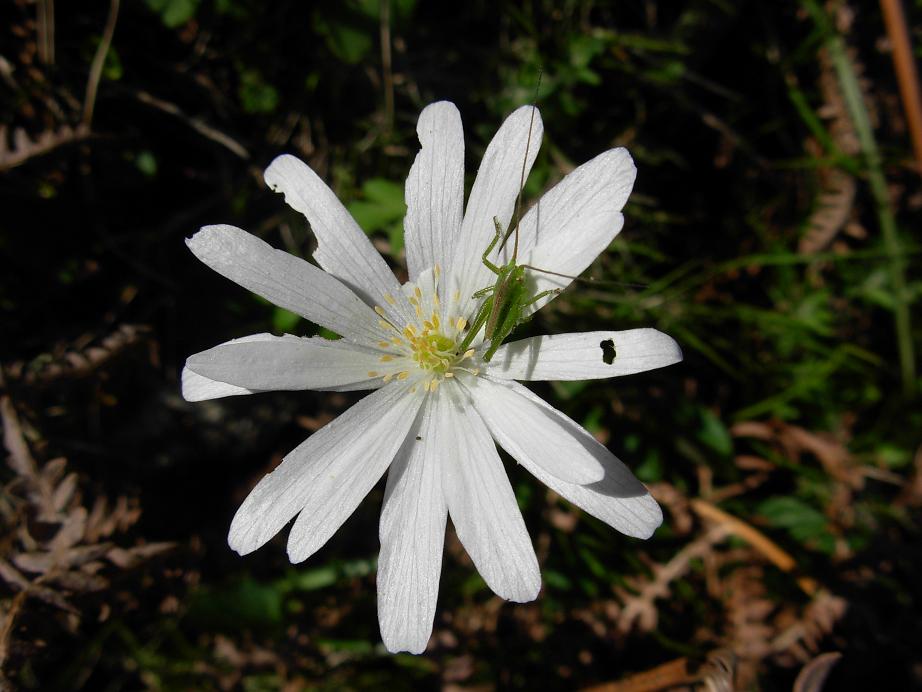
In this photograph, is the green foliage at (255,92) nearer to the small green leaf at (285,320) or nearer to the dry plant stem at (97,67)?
the dry plant stem at (97,67)

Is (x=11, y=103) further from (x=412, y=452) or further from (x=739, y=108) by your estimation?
(x=739, y=108)

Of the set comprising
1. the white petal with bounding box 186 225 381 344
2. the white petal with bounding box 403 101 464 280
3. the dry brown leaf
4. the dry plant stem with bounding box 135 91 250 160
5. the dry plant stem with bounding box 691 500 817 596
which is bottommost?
the dry brown leaf

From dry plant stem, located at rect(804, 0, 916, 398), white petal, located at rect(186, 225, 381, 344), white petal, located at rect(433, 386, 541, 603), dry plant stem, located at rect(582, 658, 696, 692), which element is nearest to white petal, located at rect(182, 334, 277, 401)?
white petal, located at rect(186, 225, 381, 344)

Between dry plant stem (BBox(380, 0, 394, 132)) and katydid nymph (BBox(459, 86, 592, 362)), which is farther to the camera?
dry plant stem (BBox(380, 0, 394, 132))

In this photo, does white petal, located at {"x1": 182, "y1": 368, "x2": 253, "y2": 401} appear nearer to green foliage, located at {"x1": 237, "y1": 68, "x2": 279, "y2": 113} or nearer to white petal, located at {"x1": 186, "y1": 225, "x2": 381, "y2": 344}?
white petal, located at {"x1": 186, "y1": 225, "x2": 381, "y2": 344}

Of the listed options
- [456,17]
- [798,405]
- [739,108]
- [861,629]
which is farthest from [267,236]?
[861,629]

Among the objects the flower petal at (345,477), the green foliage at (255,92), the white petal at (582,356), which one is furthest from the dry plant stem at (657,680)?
the green foliage at (255,92)
